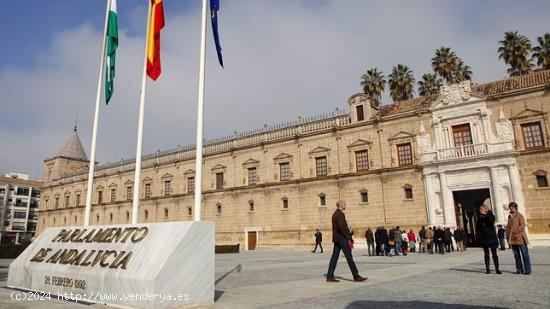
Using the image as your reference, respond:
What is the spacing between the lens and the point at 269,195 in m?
29.9

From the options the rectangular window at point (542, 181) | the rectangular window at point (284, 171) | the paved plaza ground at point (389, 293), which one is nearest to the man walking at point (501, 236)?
the rectangular window at point (542, 181)

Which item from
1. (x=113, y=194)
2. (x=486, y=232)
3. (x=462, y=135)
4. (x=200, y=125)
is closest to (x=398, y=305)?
(x=200, y=125)

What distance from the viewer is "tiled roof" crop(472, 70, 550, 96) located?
70.1 ft

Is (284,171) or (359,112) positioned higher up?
(359,112)

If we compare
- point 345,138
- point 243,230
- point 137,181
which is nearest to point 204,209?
point 243,230

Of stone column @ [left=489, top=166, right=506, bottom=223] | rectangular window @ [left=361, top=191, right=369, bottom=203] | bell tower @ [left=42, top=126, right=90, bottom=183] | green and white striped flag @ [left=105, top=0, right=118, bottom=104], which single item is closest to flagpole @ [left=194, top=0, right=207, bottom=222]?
green and white striped flag @ [left=105, top=0, right=118, bottom=104]

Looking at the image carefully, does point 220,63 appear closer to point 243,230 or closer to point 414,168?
point 414,168

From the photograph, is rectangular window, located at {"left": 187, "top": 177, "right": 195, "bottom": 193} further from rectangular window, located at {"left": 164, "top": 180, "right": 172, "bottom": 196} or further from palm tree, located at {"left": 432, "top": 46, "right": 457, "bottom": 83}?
palm tree, located at {"left": 432, "top": 46, "right": 457, "bottom": 83}

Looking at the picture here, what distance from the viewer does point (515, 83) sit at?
22.3 m

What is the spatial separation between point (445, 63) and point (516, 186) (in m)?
17.0

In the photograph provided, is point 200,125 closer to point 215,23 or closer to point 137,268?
point 137,268

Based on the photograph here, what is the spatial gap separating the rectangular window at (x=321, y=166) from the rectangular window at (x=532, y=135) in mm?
12623

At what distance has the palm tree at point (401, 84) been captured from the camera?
36.5m

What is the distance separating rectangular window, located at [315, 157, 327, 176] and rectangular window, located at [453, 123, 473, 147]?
29.8ft
